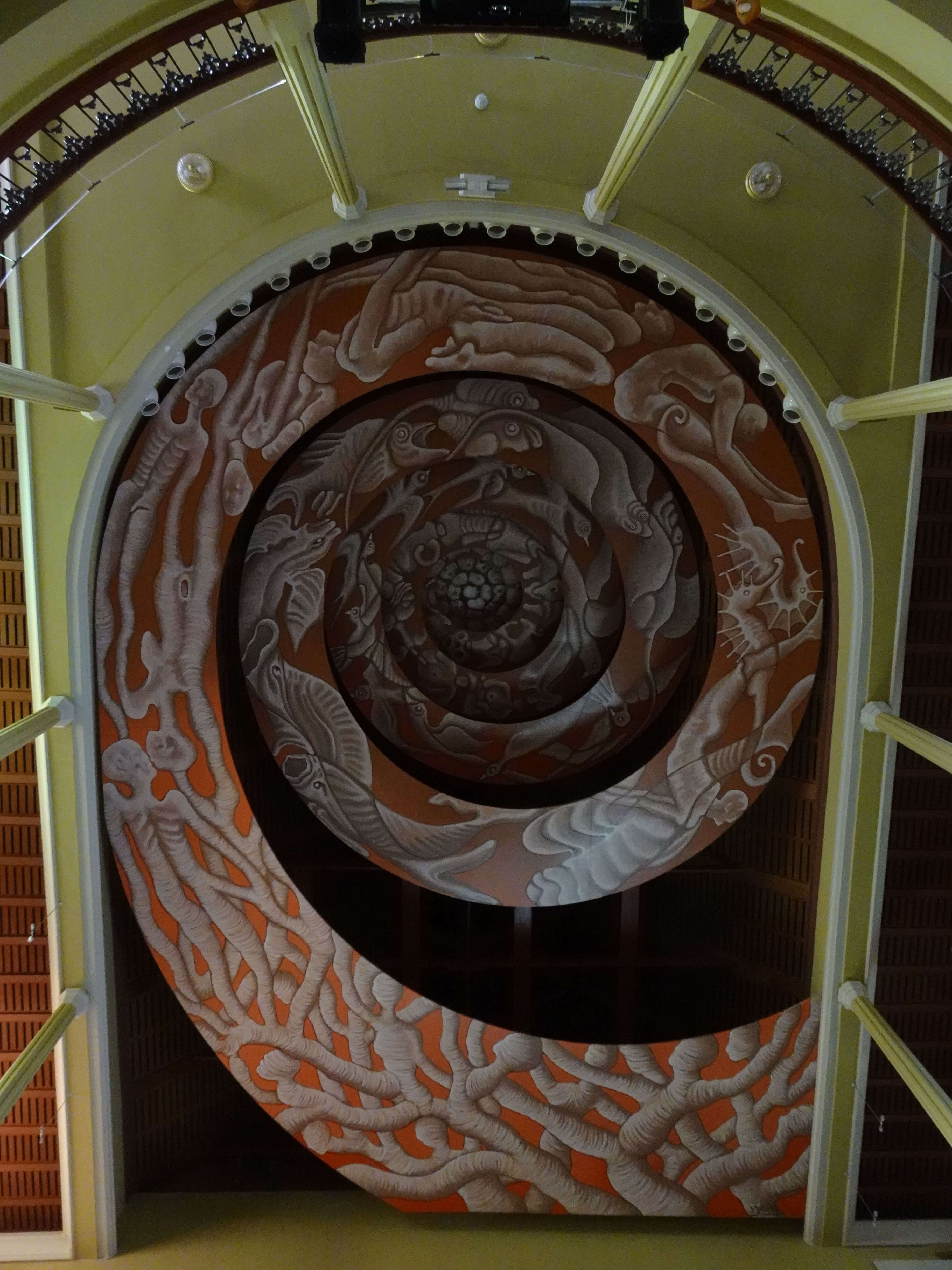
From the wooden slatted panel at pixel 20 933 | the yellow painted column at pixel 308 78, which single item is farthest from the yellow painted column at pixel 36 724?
the yellow painted column at pixel 308 78

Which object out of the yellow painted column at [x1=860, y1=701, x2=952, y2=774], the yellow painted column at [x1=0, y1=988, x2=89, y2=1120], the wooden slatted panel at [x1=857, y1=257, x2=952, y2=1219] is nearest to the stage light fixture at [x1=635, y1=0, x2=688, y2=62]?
the wooden slatted panel at [x1=857, y1=257, x2=952, y2=1219]

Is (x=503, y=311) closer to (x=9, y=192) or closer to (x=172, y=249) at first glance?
(x=172, y=249)

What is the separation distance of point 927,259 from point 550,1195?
6.21 m

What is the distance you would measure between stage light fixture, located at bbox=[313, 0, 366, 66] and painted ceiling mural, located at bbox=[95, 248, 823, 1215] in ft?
9.53

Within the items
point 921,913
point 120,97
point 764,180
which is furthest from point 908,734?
point 120,97

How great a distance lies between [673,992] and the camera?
8.15 metres

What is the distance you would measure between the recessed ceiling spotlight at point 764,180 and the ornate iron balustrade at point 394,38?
70cm

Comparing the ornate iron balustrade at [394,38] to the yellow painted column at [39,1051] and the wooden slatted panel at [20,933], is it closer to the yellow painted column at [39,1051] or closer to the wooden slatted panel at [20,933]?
the wooden slatted panel at [20,933]

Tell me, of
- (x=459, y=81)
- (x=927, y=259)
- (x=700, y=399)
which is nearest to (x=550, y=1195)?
(x=700, y=399)

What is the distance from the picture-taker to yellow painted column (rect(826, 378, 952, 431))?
471 centimetres

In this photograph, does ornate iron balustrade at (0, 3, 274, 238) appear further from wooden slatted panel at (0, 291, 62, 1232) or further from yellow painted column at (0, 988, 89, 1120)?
yellow painted column at (0, 988, 89, 1120)

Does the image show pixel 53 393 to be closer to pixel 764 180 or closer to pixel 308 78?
pixel 308 78

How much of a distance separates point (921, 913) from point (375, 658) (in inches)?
165

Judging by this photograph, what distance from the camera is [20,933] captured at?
634cm
